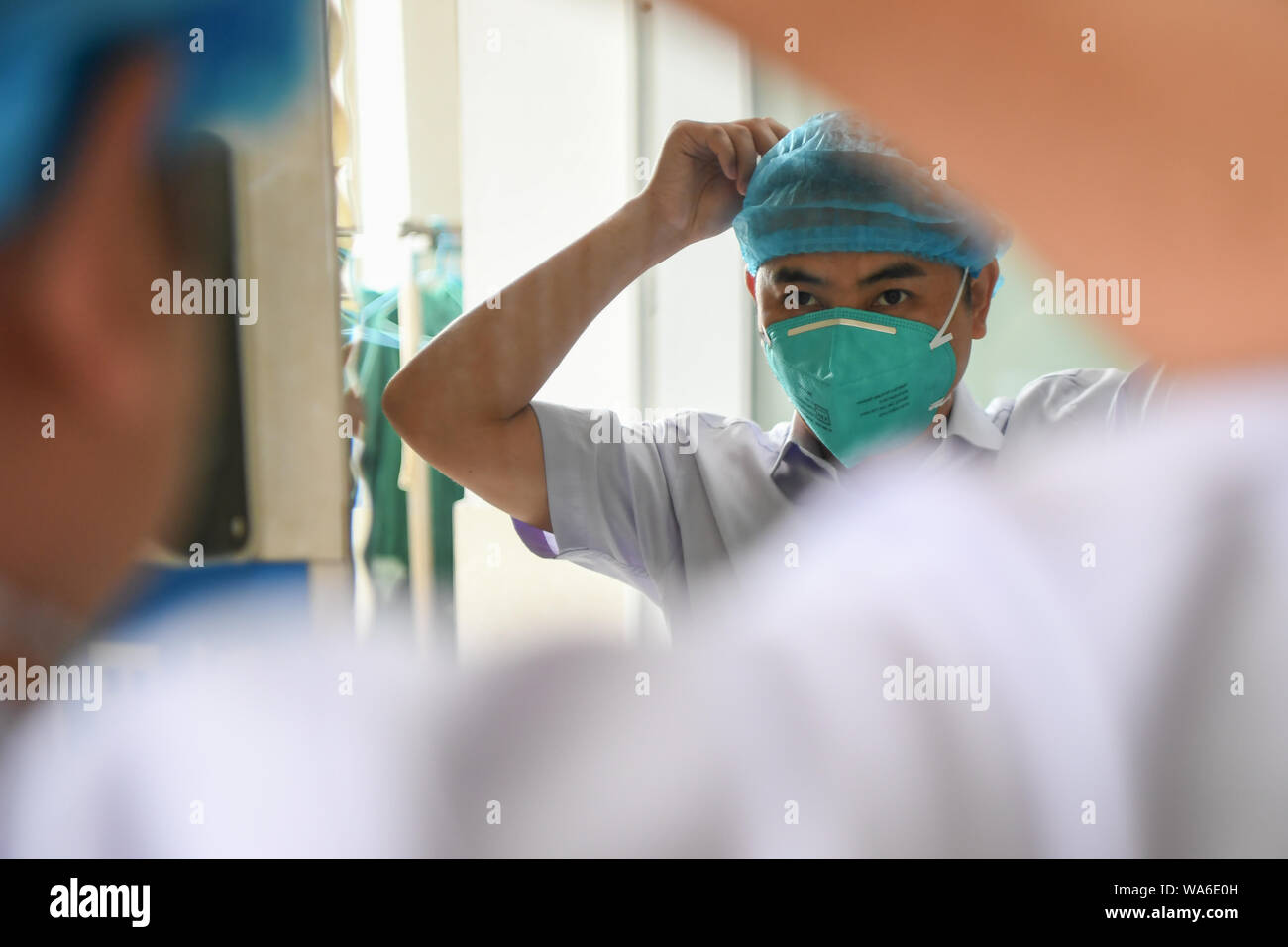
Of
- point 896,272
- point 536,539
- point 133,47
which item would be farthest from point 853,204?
point 133,47

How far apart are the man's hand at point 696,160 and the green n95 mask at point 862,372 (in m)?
0.16

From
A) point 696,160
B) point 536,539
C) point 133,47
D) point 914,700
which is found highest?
point 133,47

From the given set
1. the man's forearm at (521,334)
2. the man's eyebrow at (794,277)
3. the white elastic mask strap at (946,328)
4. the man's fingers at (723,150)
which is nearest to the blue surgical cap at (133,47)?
the man's forearm at (521,334)

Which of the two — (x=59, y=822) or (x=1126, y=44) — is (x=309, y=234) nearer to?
(x=59, y=822)

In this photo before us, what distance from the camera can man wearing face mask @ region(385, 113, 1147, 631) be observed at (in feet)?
3.22

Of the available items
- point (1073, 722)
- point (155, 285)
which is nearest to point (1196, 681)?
point (1073, 722)

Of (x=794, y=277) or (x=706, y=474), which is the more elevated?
(x=794, y=277)

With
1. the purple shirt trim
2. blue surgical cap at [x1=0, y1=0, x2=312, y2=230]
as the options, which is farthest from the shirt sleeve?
blue surgical cap at [x1=0, y1=0, x2=312, y2=230]

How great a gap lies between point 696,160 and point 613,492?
361mm

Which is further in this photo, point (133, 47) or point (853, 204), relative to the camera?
point (133, 47)

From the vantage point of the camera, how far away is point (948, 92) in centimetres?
102

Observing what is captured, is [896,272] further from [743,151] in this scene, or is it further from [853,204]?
[743,151]

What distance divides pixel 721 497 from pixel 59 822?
2.75 ft

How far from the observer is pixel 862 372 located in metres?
0.98
